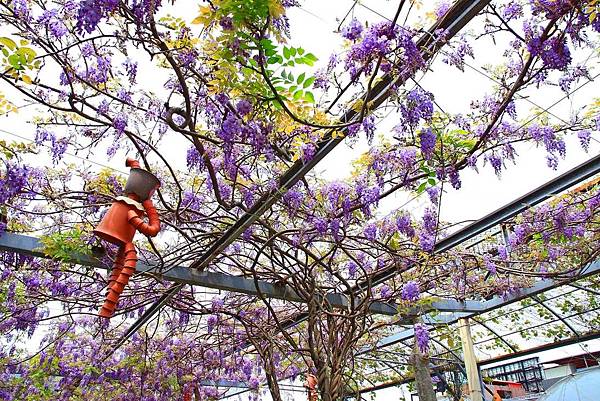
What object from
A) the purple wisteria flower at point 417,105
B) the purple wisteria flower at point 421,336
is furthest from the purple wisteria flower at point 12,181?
the purple wisteria flower at point 421,336

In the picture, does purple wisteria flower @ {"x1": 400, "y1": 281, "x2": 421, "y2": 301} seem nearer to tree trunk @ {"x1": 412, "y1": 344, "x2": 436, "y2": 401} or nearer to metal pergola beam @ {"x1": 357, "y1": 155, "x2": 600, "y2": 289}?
metal pergola beam @ {"x1": 357, "y1": 155, "x2": 600, "y2": 289}

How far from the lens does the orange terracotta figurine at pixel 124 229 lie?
7.24ft

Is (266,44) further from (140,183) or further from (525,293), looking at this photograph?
(525,293)

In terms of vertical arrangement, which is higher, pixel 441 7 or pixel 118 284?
pixel 441 7

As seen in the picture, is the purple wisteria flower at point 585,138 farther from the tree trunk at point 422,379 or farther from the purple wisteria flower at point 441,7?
the tree trunk at point 422,379

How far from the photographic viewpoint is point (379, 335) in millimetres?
6422

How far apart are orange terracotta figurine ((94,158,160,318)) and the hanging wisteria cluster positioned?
317 mm

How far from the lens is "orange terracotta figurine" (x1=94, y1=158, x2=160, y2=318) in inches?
86.9

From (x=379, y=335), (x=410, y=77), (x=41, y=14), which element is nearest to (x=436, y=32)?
(x=410, y=77)

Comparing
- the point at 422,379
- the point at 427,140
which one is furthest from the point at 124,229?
the point at 422,379

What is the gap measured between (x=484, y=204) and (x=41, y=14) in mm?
3813

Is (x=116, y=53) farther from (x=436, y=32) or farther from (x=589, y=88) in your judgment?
(x=589, y=88)

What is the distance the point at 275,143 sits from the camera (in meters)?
2.91

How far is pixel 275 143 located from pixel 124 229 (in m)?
1.02
